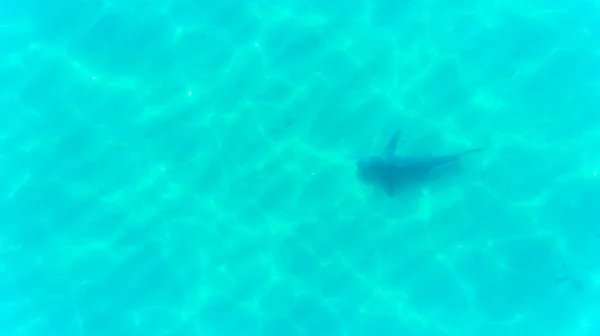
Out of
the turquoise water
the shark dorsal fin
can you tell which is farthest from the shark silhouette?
the turquoise water

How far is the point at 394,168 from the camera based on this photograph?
41.7ft

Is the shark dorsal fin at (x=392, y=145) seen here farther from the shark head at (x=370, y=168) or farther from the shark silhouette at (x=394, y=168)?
the shark head at (x=370, y=168)

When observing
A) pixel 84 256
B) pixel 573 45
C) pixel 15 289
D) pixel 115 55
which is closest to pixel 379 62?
pixel 573 45

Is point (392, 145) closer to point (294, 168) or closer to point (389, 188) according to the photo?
point (389, 188)

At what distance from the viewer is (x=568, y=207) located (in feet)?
41.4

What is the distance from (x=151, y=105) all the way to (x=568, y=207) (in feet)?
34.5

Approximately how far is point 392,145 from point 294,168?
246cm

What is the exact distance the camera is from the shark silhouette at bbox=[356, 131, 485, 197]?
41.7ft

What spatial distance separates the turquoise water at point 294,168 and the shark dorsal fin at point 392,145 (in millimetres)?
168

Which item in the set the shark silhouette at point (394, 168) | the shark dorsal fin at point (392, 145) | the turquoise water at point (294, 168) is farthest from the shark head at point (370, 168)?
the shark dorsal fin at point (392, 145)

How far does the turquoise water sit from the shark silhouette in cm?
22

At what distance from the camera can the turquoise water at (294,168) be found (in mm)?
12352

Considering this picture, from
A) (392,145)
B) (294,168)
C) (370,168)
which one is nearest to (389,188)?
(370,168)

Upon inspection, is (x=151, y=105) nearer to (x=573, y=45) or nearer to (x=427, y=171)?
(x=427, y=171)
